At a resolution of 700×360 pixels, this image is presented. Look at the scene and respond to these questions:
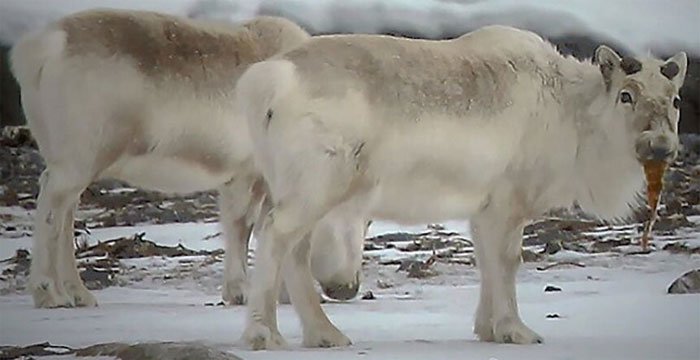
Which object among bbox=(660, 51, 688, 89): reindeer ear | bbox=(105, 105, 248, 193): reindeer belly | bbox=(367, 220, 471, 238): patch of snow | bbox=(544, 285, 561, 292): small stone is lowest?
bbox=(544, 285, 561, 292): small stone

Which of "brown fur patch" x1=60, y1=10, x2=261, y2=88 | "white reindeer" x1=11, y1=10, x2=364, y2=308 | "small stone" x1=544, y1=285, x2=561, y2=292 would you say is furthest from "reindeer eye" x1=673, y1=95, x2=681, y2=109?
"brown fur patch" x1=60, y1=10, x2=261, y2=88

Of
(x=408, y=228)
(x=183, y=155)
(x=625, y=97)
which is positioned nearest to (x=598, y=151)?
(x=625, y=97)

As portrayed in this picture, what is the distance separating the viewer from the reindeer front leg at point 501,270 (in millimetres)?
1884

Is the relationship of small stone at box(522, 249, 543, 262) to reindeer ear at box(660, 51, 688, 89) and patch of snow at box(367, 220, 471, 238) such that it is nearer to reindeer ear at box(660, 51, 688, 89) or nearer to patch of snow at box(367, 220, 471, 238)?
patch of snow at box(367, 220, 471, 238)

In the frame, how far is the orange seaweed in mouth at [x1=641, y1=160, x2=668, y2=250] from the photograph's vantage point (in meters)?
1.90

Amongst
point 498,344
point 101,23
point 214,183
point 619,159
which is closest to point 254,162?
point 214,183

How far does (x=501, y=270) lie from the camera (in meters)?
1.90

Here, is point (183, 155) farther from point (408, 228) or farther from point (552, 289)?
point (552, 289)

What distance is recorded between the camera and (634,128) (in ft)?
6.21

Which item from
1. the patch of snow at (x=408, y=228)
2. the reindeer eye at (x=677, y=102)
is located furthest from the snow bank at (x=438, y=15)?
the patch of snow at (x=408, y=228)

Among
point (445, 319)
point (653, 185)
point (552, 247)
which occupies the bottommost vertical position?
point (445, 319)

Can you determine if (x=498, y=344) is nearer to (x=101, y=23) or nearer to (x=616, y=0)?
(x=616, y=0)

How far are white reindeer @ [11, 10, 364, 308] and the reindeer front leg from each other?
0.76ft

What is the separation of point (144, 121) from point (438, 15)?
0.58 m
